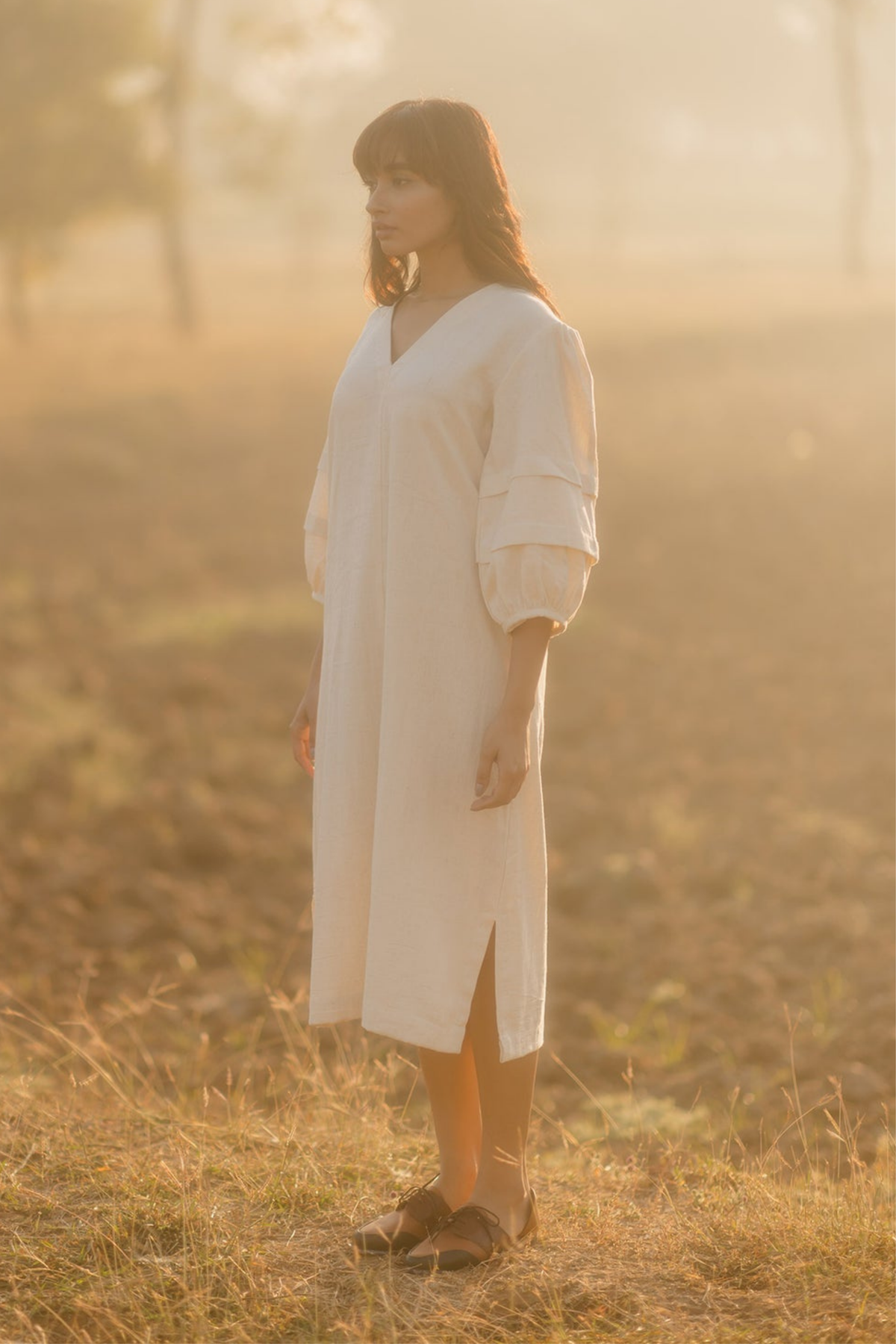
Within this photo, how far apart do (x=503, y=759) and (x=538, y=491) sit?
444 mm

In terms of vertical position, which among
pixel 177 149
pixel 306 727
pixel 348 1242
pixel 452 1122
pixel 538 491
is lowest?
pixel 348 1242

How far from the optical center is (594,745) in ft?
23.7

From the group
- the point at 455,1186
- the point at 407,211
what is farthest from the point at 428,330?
the point at 455,1186

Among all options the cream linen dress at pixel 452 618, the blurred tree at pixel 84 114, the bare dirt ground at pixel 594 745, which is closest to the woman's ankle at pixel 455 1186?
the cream linen dress at pixel 452 618

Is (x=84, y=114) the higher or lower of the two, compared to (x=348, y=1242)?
higher

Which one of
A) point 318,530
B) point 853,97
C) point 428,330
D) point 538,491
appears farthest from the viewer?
point 853,97

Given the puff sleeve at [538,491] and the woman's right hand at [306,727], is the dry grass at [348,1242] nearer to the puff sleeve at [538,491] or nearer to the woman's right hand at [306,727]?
the woman's right hand at [306,727]

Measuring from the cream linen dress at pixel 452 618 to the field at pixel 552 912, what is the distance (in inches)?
18.8

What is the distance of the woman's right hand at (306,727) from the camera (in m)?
2.93

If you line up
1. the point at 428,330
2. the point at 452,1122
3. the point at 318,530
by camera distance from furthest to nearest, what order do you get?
the point at 318,530 < the point at 452,1122 < the point at 428,330

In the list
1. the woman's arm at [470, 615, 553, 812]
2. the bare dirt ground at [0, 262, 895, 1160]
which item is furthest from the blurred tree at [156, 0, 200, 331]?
the woman's arm at [470, 615, 553, 812]

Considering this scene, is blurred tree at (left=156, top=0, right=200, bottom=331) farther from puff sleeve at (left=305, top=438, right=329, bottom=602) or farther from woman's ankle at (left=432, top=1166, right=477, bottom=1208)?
woman's ankle at (left=432, top=1166, right=477, bottom=1208)

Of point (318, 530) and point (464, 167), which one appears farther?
point (318, 530)

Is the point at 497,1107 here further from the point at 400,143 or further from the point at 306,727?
the point at 400,143
